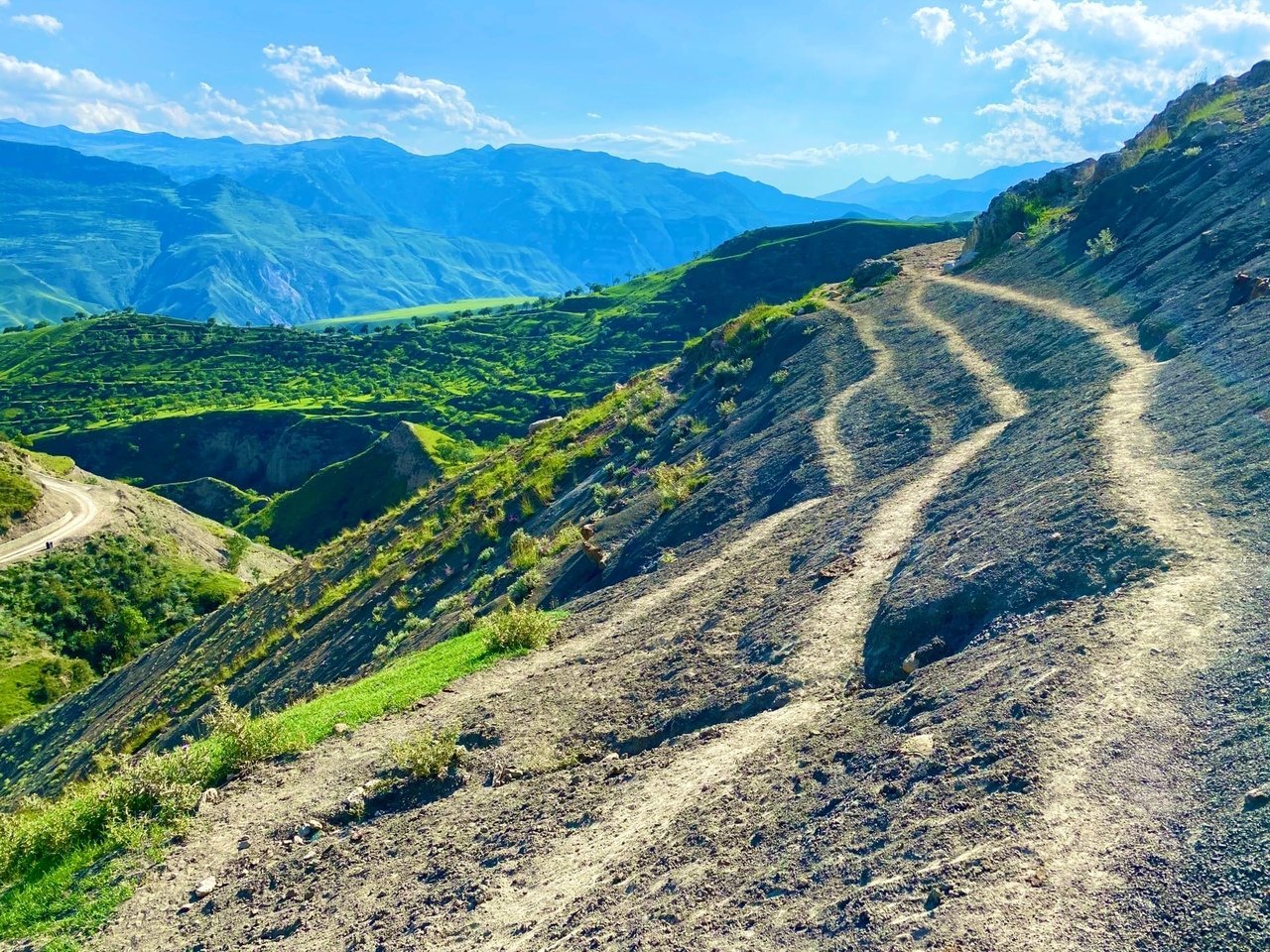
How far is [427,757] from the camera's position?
43.4 feet

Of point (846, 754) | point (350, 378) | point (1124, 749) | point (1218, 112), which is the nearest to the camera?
point (1124, 749)

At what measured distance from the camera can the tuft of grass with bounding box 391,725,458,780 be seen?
520 inches

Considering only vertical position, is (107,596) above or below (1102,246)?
below

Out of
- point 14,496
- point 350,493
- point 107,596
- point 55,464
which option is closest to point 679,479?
point 107,596

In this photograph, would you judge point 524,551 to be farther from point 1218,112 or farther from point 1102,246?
point 1218,112

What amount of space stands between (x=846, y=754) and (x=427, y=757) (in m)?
6.99

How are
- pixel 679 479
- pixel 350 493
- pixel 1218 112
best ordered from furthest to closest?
1. pixel 350 493
2. pixel 1218 112
3. pixel 679 479

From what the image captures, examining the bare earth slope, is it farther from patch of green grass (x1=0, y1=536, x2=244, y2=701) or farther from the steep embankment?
the steep embankment

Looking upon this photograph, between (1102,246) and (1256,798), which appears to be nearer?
(1256,798)

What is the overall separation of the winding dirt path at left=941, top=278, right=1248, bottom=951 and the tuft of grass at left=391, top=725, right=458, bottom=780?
8875mm

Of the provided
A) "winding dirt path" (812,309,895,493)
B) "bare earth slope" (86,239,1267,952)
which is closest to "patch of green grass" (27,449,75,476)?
"winding dirt path" (812,309,895,493)

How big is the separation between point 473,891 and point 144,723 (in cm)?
2846

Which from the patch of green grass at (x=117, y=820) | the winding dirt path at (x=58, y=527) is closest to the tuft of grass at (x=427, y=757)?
the patch of green grass at (x=117, y=820)

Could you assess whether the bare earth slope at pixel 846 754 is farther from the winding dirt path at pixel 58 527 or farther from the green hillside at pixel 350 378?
the green hillside at pixel 350 378
